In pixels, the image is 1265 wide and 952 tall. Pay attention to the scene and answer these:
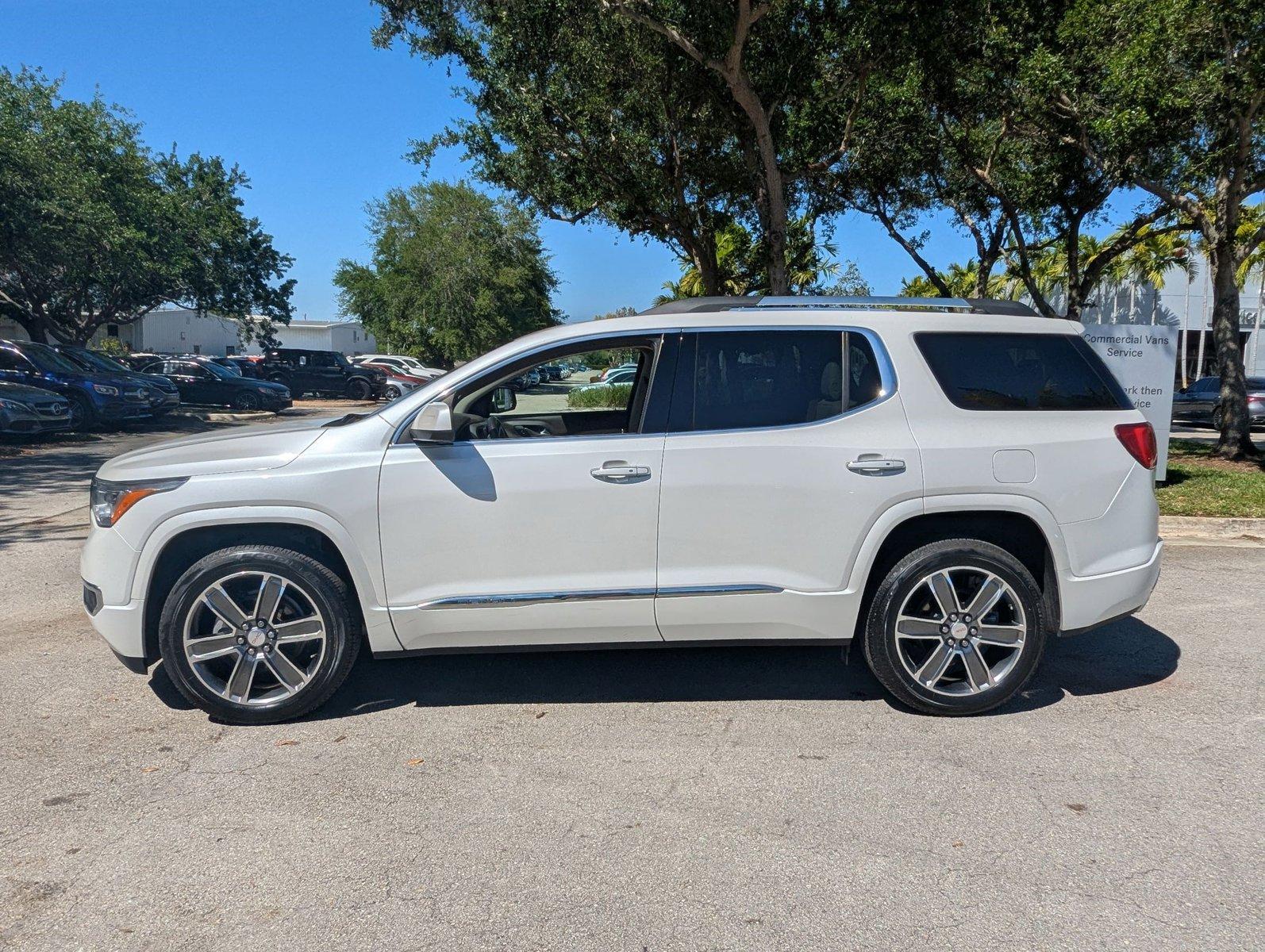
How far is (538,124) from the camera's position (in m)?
14.8

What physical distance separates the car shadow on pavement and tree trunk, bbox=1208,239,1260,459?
10162mm

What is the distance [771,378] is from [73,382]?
18376 mm

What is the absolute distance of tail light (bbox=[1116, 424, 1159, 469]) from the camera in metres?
4.57

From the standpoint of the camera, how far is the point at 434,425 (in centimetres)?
423

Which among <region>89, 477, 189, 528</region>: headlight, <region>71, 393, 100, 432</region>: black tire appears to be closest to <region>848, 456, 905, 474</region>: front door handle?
<region>89, 477, 189, 528</region>: headlight

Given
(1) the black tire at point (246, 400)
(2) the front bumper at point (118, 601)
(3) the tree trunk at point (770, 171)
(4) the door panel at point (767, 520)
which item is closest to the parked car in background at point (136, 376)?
(1) the black tire at point (246, 400)

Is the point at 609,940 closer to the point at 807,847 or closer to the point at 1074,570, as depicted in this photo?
the point at 807,847

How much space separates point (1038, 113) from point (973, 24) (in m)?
2.74

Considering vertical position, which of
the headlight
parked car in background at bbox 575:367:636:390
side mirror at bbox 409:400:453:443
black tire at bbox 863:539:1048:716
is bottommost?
black tire at bbox 863:539:1048:716

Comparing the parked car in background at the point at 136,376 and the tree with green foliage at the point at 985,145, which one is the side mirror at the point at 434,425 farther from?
the parked car in background at the point at 136,376

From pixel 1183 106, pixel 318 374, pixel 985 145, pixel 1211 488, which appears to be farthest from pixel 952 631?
pixel 318 374

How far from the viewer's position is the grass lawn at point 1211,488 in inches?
380

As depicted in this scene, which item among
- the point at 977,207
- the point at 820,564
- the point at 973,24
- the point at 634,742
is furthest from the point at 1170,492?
the point at 977,207

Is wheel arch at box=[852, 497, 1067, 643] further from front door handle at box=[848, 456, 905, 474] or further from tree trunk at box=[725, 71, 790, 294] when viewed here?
tree trunk at box=[725, 71, 790, 294]
